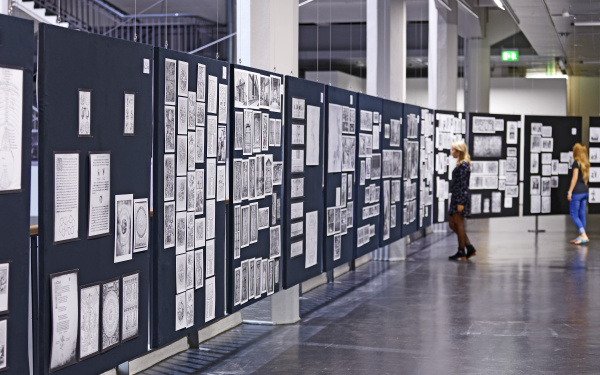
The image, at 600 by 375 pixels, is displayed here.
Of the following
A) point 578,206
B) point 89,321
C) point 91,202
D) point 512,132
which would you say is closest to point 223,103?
point 91,202

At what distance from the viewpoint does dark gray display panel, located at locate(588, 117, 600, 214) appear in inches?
693

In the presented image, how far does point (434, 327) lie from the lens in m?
8.37

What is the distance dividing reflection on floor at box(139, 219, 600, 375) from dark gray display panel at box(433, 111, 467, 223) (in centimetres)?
227

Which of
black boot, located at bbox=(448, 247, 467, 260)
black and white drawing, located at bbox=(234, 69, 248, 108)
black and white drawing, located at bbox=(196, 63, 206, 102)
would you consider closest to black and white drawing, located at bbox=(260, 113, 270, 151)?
black and white drawing, located at bbox=(234, 69, 248, 108)

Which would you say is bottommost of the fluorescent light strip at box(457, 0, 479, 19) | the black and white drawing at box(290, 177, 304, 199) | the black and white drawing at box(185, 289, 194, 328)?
the black and white drawing at box(185, 289, 194, 328)

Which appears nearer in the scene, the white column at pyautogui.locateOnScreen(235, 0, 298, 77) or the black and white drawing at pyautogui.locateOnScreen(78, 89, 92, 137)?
the black and white drawing at pyautogui.locateOnScreen(78, 89, 92, 137)

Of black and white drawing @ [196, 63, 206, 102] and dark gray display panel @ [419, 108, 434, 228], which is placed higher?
black and white drawing @ [196, 63, 206, 102]

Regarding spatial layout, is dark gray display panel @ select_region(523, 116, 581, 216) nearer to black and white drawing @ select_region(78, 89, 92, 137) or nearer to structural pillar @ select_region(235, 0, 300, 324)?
structural pillar @ select_region(235, 0, 300, 324)

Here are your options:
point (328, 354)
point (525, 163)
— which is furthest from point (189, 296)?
point (525, 163)

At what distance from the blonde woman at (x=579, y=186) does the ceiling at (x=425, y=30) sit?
7.94ft

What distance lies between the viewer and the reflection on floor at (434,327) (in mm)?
6844

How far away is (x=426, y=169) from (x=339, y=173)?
500 centimetres

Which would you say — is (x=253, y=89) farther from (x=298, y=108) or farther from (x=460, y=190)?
(x=460, y=190)

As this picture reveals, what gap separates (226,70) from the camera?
22.4 ft
